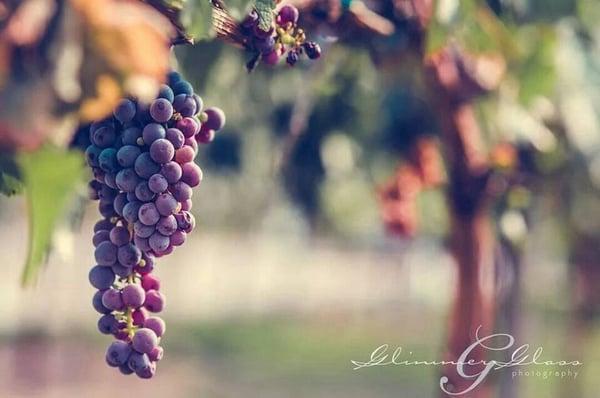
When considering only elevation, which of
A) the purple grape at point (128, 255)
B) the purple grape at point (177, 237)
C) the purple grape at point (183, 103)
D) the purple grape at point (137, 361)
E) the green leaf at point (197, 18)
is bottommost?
the purple grape at point (137, 361)

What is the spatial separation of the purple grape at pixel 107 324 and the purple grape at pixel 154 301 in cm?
4

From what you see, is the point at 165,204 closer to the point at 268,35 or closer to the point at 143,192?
the point at 143,192

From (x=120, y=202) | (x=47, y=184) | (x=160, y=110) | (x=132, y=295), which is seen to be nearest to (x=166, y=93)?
(x=160, y=110)

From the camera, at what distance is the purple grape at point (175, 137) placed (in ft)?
3.29

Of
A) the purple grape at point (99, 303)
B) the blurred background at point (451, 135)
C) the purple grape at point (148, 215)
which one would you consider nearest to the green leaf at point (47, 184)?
the blurred background at point (451, 135)

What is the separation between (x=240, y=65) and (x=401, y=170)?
572 millimetres

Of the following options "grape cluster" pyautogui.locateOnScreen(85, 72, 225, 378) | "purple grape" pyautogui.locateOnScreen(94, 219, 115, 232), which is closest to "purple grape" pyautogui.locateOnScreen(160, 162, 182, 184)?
"grape cluster" pyautogui.locateOnScreen(85, 72, 225, 378)

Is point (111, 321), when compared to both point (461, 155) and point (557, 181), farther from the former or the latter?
point (557, 181)

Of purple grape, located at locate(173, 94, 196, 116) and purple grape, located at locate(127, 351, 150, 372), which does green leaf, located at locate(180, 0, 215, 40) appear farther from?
purple grape, located at locate(127, 351, 150, 372)

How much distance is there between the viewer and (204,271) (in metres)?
14.2

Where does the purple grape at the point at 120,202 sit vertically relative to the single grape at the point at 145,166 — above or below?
below

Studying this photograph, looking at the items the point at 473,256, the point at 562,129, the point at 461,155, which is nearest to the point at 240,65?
the point at 461,155

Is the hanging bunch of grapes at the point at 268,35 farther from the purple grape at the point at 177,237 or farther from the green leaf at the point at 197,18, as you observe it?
the purple grape at the point at 177,237

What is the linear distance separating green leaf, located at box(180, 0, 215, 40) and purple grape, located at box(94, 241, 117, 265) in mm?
286
